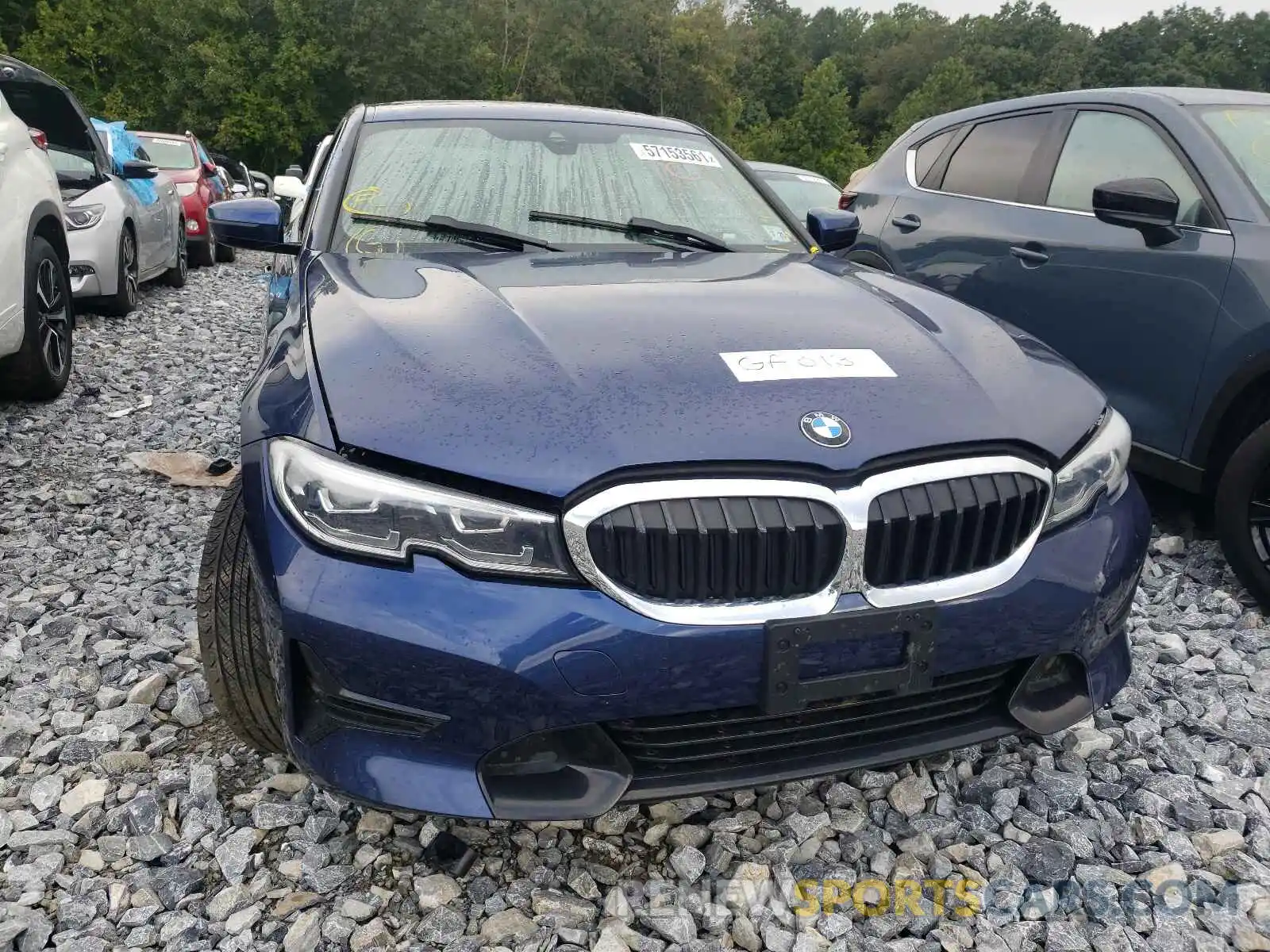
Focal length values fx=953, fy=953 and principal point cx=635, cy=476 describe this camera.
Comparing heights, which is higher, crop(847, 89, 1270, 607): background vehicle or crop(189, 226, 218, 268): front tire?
crop(847, 89, 1270, 607): background vehicle

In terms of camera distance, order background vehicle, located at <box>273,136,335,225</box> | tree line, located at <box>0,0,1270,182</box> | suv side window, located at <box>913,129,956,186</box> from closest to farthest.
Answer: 1. background vehicle, located at <box>273,136,335,225</box>
2. suv side window, located at <box>913,129,956,186</box>
3. tree line, located at <box>0,0,1270,182</box>

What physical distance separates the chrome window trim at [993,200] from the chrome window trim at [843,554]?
6.84 feet

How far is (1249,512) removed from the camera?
9.82 ft

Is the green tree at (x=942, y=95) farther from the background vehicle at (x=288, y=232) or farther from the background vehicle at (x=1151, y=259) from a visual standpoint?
the background vehicle at (x=288, y=232)

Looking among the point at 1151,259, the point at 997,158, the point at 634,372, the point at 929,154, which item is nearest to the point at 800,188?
the point at 929,154

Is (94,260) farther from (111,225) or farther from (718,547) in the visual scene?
(718,547)

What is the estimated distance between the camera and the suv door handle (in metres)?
3.79

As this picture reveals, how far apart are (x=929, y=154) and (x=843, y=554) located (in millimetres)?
3822

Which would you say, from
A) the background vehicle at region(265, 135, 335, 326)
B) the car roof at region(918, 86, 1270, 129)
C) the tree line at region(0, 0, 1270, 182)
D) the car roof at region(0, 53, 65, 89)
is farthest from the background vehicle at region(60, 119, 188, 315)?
the tree line at region(0, 0, 1270, 182)

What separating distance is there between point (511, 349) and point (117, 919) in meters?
1.31

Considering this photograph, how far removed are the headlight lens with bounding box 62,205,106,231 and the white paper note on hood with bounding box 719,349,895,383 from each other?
231 inches

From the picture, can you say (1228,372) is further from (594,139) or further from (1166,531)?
(594,139)

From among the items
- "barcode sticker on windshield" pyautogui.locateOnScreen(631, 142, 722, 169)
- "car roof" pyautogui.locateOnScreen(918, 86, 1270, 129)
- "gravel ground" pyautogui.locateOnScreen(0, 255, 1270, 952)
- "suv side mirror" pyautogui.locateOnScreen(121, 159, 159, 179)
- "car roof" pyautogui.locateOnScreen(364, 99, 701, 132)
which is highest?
"car roof" pyautogui.locateOnScreen(918, 86, 1270, 129)

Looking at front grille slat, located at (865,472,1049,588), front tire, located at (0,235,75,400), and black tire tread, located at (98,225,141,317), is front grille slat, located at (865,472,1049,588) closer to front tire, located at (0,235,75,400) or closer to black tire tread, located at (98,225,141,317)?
front tire, located at (0,235,75,400)
